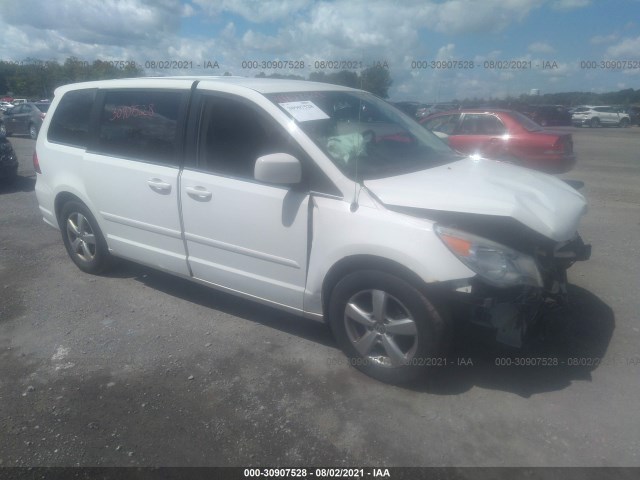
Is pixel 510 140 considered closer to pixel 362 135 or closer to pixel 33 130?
pixel 362 135

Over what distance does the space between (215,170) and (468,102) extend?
2540 cm

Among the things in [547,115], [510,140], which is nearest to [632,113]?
[547,115]

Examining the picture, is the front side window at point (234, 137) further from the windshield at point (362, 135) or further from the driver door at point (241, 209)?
the windshield at point (362, 135)

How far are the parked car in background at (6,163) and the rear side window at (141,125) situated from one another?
671cm

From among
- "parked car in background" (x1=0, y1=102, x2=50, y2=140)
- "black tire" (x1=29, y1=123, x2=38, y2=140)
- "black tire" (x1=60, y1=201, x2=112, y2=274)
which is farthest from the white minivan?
"black tire" (x1=29, y1=123, x2=38, y2=140)

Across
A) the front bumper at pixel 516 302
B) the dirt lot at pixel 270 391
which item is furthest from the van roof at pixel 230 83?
the front bumper at pixel 516 302

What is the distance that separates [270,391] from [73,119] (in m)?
3.48

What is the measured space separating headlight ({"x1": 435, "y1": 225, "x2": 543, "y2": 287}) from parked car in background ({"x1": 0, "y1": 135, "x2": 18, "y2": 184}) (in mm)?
9923

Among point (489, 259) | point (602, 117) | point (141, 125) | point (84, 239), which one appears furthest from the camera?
point (602, 117)

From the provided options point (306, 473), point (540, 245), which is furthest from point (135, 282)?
point (540, 245)

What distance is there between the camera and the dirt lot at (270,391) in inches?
103

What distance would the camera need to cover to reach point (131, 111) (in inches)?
167

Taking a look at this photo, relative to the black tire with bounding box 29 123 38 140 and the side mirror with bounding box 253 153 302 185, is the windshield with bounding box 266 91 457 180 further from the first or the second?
the black tire with bounding box 29 123 38 140

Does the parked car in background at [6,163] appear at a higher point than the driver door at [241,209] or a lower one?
lower
